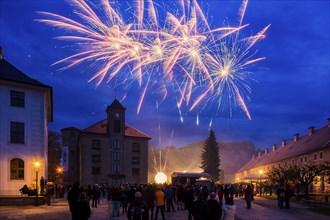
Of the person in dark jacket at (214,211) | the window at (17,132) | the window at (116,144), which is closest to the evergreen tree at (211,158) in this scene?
the window at (116,144)

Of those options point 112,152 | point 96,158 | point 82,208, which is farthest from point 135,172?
point 82,208

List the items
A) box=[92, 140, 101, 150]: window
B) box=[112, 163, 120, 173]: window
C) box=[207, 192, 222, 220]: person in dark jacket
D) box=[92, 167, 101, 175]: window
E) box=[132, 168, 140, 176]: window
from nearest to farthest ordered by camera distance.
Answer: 1. box=[207, 192, 222, 220]: person in dark jacket
2. box=[92, 167, 101, 175]: window
3. box=[92, 140, 101, 150]: window
4. box=[112, 163, 120, 173]: window
5. box=[132, 168, 140, 176]: window

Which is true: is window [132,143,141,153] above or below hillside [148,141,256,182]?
above

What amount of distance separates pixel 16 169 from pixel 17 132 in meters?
3.29

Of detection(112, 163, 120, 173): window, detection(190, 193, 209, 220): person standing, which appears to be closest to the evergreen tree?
detection(112, 163, 120, 173): window

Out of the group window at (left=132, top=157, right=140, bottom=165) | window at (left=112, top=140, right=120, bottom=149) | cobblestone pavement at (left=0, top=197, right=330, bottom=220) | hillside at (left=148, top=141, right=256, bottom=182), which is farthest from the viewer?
hillside at (left=148, top=141, right=256, bottom=182)

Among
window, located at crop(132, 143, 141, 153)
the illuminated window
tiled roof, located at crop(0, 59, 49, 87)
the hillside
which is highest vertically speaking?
tiled roof, located at crop(0, 59, 49, 87)

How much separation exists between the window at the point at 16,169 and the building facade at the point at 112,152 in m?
33.2

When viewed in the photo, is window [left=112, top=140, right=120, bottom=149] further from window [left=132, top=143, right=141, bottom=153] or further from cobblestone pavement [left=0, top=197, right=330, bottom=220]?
cobblestone pavement [left=0, top=197, right=330, bottom=220]

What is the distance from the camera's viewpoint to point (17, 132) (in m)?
36.7

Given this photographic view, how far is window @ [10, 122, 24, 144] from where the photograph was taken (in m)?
36.4

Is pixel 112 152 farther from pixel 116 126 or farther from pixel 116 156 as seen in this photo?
pixel 116 126

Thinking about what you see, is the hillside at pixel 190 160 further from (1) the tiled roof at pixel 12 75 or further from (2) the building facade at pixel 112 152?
(1) the tiled roof at pixel 12 75

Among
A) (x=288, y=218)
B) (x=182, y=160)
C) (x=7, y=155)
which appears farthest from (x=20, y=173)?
(x=182, y=160)
